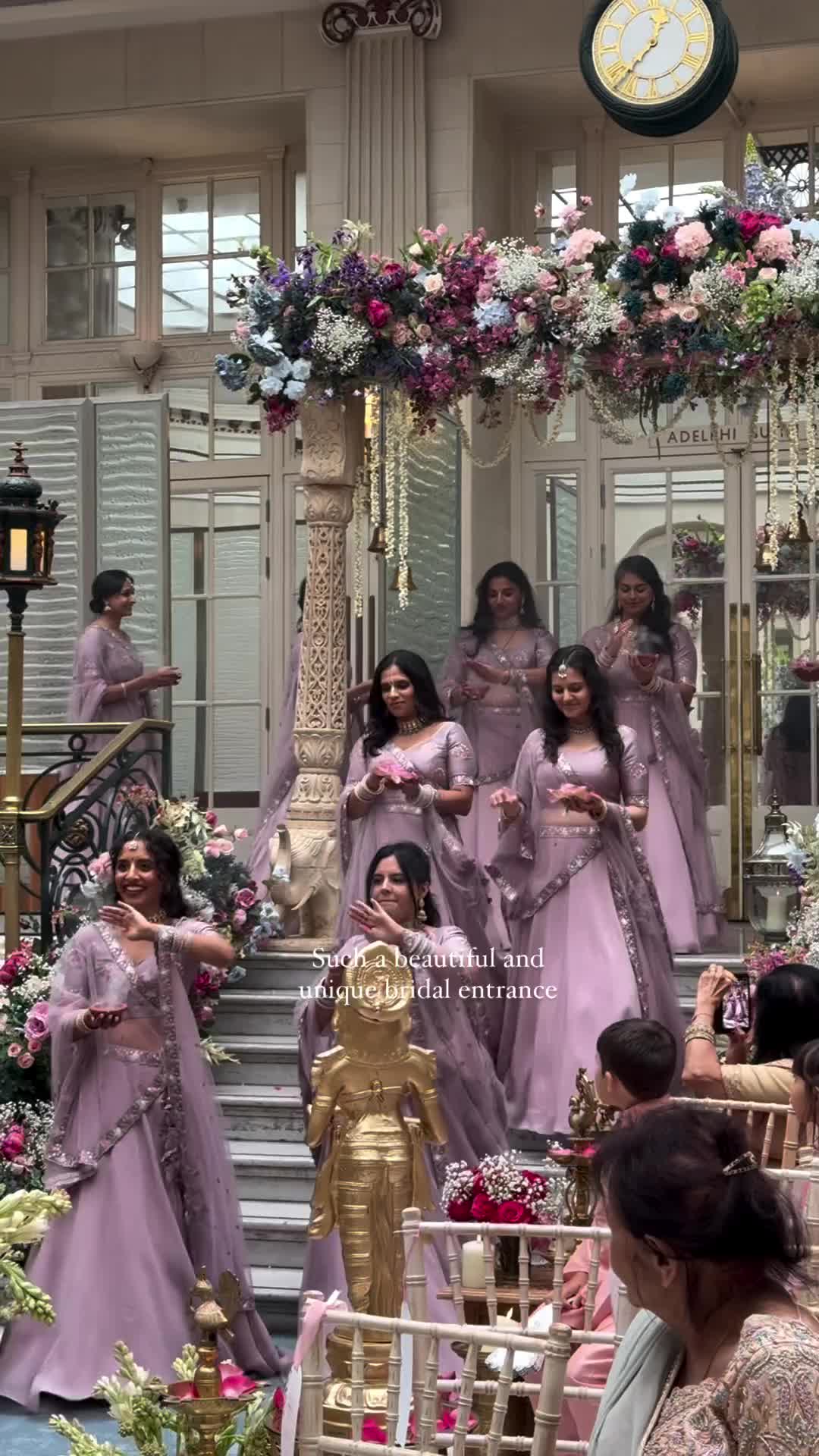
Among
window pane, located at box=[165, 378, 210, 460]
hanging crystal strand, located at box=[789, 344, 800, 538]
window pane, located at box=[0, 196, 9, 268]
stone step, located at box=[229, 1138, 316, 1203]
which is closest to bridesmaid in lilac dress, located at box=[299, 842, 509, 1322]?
stone step, located at box=[229, 1138, 316, 1203]

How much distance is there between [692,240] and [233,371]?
179 centimetres

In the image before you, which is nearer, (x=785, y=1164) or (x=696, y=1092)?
(x=785, y=1164)

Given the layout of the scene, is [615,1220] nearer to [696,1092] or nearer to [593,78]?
[696,1092]

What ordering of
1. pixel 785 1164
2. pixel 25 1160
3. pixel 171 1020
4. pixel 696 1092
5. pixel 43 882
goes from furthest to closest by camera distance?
pixel 43 882
pixel 25 1160
pixel 171 1020
pixel 696 1092
pixel 785 1164

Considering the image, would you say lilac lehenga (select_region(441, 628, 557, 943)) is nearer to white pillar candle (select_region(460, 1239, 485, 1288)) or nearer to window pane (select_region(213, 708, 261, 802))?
window pane (select_region(213, 708, 261, 802))

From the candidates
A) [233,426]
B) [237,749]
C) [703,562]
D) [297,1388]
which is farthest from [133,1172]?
[233,426]

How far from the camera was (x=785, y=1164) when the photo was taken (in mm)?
4211

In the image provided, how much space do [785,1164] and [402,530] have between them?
4.31 metres

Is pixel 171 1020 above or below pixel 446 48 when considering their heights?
below

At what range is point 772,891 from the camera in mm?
8188

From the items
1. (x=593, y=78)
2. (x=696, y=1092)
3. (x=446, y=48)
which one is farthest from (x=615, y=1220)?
(x=446, y=48)

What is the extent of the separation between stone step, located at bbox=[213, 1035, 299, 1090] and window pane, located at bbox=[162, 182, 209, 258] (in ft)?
18.3

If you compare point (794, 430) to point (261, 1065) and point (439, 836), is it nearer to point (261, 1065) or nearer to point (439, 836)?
point (439, 836)

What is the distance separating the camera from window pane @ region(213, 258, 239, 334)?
11.9 meters
